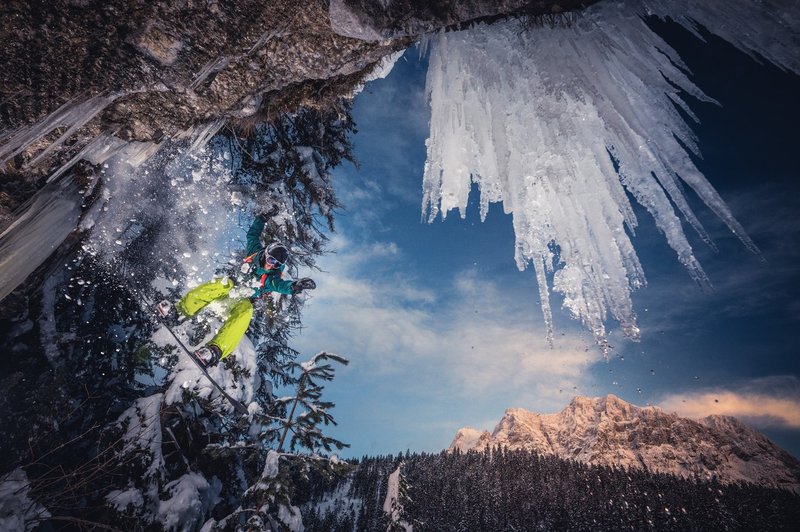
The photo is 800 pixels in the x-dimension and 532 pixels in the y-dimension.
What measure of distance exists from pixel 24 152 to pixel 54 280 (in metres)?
2.29

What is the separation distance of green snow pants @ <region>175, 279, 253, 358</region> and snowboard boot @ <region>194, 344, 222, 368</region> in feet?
0.25

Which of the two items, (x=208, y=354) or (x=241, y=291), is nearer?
(x=208, y=354)

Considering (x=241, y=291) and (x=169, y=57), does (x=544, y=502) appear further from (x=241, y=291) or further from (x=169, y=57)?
(x=169, y=57)

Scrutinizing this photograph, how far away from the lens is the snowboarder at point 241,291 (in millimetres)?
4465

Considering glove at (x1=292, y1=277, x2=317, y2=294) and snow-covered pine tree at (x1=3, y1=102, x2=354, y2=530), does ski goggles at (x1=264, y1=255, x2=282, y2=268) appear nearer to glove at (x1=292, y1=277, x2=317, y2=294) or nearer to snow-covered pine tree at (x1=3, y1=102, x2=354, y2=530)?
glove at (x1=292, y1=277, x2=317, y2=294)

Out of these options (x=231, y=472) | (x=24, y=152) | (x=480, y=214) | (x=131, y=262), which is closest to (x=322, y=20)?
(x=480, y=214)

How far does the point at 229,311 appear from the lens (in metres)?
4.72

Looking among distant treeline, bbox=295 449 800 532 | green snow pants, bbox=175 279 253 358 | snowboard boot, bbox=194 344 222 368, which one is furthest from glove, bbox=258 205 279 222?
distant treeline, bbox=295 449 800 532

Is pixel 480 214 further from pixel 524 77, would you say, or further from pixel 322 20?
pixel 322 20

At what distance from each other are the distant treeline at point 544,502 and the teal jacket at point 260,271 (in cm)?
2267

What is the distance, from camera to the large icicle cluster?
2.09 m

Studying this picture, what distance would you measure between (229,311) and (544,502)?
33.0m

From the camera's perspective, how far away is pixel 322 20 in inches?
85.0

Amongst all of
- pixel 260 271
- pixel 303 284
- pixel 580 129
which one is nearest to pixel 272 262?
pixel 260 271
